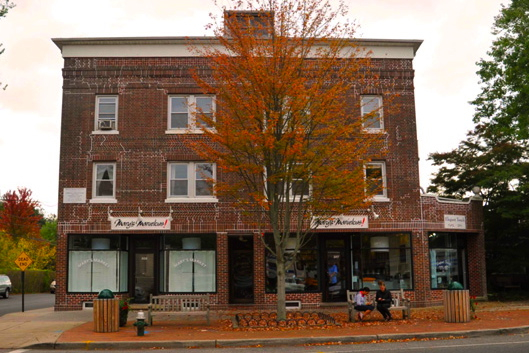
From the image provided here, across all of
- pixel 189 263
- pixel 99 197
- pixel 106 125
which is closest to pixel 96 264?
pixel 99 197

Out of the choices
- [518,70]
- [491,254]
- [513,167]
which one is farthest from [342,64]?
[491,254]

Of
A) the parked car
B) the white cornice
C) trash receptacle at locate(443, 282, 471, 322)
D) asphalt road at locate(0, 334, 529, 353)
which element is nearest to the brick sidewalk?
trash receptacle at locate(443, 282, 471, 322)

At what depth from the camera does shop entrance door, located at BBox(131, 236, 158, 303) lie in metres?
23.8

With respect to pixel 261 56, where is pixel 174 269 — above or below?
Result: below

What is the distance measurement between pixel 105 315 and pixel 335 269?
1094 centimetres

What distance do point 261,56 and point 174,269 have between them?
33.2ft

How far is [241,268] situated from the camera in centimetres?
2412

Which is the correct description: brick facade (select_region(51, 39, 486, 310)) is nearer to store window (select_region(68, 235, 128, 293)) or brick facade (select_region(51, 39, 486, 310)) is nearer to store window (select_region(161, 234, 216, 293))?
store window (select_region(68, 235, 128, 293))

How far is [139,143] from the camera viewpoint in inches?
935

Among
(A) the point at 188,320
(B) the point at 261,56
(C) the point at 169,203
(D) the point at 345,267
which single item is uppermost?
(B) the point at 261,56

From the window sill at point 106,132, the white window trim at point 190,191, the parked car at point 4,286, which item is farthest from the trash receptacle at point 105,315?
the parked car at point 4,286

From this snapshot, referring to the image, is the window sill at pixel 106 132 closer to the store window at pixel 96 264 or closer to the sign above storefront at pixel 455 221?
the store window at pixel 96 264

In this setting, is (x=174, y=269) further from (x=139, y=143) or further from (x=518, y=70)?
(x=518, y=70)

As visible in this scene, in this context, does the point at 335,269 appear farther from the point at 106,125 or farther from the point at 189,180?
the point at 106,125
